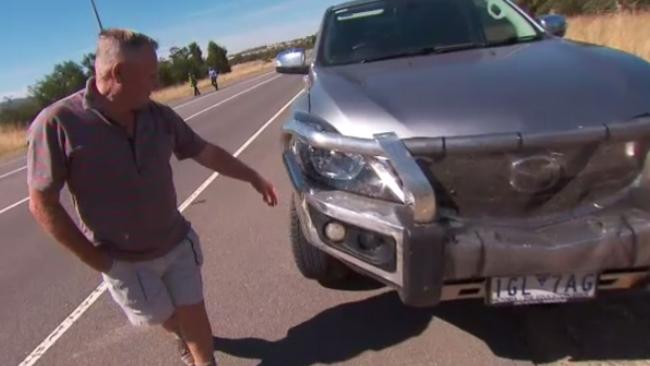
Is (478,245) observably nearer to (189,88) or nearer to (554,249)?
(554,249)

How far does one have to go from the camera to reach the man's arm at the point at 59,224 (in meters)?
2.36

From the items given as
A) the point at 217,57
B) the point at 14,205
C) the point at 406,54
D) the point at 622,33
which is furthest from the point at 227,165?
the point at 217,57

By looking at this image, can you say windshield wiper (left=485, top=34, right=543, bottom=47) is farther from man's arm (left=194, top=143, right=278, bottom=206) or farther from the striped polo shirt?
the striped polo shirt

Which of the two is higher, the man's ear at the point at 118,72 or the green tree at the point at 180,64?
the man's ear at the point at 118,72

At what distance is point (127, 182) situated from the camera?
2.48 m

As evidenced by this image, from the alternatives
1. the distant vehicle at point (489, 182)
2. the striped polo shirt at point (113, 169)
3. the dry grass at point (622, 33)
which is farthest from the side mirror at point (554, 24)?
the dry grass at point (622, 33)

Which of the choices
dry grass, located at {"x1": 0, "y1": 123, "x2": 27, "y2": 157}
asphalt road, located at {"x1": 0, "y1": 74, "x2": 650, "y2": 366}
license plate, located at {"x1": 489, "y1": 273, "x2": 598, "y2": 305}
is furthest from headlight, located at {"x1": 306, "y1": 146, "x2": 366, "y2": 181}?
dry grass, located at {"x1": 0, "y1": 123, "x2": 27, "y2": 157}

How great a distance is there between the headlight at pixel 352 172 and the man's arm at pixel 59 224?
0.99 meters

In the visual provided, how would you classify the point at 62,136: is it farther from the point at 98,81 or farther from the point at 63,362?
the point at 63,362

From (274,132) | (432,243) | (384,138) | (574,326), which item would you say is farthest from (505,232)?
(274,132)

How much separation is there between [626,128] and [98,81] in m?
2.06

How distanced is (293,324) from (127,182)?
1.43 meters

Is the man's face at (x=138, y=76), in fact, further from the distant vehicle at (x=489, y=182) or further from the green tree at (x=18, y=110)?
the green tree at (x=18, y=110)

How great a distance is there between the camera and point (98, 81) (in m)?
2.40
